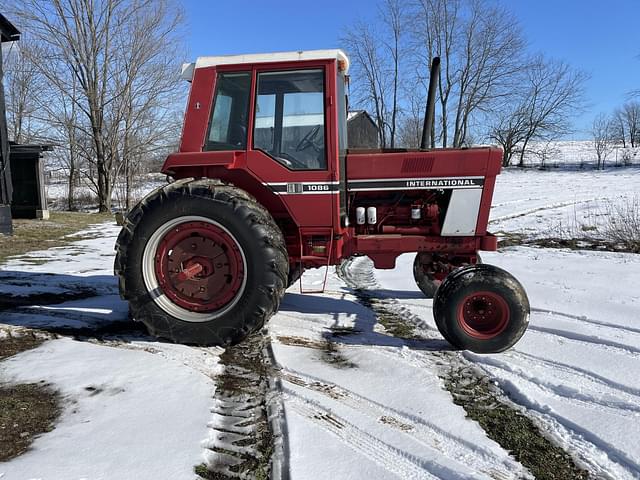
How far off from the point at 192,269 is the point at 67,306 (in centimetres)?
196

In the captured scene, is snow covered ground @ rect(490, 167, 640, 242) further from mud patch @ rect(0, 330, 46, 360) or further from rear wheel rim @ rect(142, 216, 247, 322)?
mud patch @ rect(0, 330, 46, 360)

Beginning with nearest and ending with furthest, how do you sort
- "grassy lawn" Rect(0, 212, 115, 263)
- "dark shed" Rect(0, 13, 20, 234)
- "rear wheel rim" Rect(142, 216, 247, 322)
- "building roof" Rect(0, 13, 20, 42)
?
"rear wheel rim" Rect(142, 216, 247, 322), "dark shed" Rect(0, 13, 20, 234), "building roof" Rect(0, 13, 20, 42), "grassy lawn" Rect(0, 212, 115, 263)

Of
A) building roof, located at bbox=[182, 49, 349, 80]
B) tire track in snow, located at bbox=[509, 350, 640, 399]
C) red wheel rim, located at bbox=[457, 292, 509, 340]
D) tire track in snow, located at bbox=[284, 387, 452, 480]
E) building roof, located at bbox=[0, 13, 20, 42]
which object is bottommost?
tire track in snow, located at bbox=[284, 387, 452, 480]

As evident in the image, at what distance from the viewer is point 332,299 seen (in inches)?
199

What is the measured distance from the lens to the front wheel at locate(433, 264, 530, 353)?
10.9ft

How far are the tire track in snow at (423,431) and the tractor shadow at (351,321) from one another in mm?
851

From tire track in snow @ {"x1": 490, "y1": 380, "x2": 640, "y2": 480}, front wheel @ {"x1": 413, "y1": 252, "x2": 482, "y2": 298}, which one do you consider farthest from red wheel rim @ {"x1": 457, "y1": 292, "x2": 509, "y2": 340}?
front wheel @ {"x1": 413, "y1": 252, "x2": 482, "y2": 298}

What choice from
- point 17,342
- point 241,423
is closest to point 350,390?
point 241,423

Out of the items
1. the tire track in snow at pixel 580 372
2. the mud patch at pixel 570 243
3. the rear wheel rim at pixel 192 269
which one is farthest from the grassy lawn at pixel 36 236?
the mud patch at pixel 570 243

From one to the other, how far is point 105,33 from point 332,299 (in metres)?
22.2

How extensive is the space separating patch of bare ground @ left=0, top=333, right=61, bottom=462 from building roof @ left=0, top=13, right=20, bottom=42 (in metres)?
8.59

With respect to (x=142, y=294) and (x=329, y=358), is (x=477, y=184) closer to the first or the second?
(x=329, y=358)

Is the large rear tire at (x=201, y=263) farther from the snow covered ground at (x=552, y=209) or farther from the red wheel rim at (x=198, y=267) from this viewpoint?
the snow covered ground at (x=552, y=209)

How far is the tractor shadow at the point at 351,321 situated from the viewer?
362 centimetres
